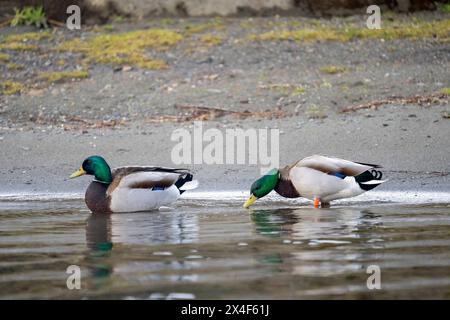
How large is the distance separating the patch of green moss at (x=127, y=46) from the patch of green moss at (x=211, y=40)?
39cm

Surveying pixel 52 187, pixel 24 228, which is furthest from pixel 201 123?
pixel 24 228

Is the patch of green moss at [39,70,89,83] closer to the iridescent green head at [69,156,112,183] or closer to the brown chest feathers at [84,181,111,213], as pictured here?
the iridescent green head at [69,156,112,183]

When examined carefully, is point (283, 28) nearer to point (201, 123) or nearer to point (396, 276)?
point (201, 123)

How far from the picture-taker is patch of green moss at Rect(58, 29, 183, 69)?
17656 millimetres

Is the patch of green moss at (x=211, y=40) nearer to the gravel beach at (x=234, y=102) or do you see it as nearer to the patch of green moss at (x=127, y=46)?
the gravel beach at (x=234, y=102)

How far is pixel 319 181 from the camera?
11.3 m

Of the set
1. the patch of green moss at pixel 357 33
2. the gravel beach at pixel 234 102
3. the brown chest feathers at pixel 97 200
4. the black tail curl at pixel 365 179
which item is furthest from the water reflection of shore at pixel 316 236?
the patch of green moss at pixel 357 33

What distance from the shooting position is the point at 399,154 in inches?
526

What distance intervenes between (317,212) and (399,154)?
107 inches

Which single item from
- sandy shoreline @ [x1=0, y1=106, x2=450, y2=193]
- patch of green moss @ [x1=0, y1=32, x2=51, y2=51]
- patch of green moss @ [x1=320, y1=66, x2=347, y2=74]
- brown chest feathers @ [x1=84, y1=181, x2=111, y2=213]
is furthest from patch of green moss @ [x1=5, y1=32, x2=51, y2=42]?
brown chest feathers @ [x1=84, y1=181, x2=111, y2=213]

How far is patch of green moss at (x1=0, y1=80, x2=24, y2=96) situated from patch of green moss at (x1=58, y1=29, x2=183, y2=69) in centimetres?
135

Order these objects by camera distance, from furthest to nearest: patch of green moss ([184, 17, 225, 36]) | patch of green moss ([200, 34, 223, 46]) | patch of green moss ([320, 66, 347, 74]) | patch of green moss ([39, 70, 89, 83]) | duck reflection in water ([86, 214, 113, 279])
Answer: patch of green moss ([184, 17, 225, 36]) < patch of green moss ([200, 34, 223, 46]) < patch of green moss ([39, 70, 89, 83]) < patch of green moss ([320, 66, 347, 74]) < duck reflection in water ([86, 214, 113, 279])

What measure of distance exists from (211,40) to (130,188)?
736cm

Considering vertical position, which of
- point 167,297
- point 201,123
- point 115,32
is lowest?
point 167,297
